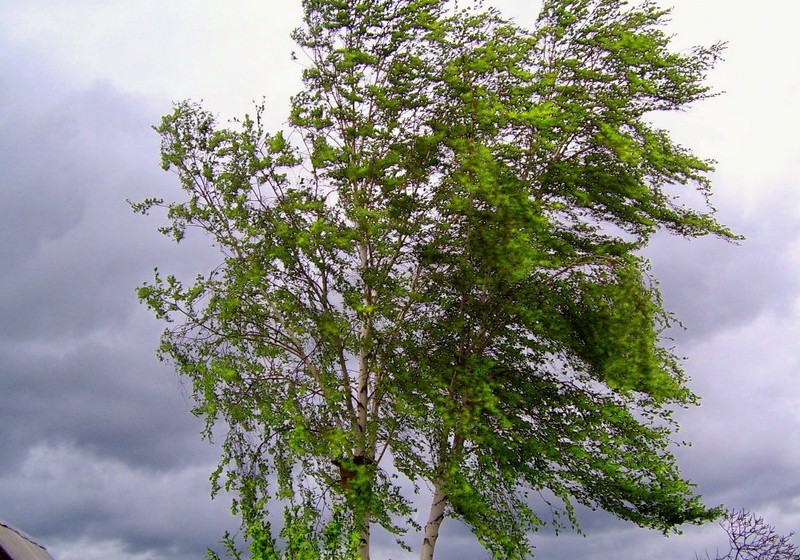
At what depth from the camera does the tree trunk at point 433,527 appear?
862 inches

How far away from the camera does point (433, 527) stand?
21938 millimetres

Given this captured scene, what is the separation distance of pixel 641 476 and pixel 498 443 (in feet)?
11.7

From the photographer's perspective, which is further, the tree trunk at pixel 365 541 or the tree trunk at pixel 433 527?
the tree trunk at pixel 433 527

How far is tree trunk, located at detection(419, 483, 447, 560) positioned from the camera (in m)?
21.9

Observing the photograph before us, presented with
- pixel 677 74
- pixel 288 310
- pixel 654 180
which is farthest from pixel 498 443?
pixel 677 74

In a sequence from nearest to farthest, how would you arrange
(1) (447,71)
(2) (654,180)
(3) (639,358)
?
(3) (639,358), (1) (447,71), (2) (654,180)

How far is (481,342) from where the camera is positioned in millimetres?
22297

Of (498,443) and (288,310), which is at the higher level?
(288,310)

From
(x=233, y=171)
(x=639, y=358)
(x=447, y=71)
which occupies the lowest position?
(x=639, y=358)

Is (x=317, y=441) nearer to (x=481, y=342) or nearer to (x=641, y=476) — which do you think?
(x=481, y=342)

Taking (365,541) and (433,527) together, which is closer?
(365,541)

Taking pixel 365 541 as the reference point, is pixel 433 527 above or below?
above

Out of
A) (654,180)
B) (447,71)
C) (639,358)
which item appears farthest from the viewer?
(654,180)

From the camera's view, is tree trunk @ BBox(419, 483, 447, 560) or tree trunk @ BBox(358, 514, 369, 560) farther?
tree trunk @ BBox(419, 483, 447, 560)
